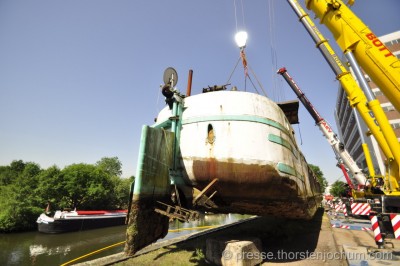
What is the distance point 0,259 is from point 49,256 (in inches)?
125

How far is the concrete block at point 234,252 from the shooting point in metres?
5.03

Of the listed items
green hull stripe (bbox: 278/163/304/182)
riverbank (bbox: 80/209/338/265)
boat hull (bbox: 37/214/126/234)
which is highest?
green hull stripe (bbox: 278/163/304/182)

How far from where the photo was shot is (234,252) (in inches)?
199

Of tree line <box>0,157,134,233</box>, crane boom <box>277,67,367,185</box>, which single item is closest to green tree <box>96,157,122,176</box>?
tree line <box>0,157,134,233</box>

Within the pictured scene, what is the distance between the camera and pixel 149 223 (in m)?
5.06

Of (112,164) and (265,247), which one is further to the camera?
(112,164)

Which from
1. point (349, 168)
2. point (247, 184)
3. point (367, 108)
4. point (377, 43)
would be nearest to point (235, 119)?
point (247, 184)

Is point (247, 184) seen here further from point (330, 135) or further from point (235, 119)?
point (330, 135)

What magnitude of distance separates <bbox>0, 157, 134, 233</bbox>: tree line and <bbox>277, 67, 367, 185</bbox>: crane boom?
30.5 metres

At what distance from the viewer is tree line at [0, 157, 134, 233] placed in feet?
75.4

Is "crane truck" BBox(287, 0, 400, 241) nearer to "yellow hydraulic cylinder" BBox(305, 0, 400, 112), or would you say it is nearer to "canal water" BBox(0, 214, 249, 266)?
A: "yellow hydraulic cylinder" BBox(305, 0, 400, 112)

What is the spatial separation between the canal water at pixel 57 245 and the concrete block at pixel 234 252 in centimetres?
828

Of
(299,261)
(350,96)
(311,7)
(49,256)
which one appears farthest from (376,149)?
(49,256)

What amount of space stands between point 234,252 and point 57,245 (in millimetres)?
18222
